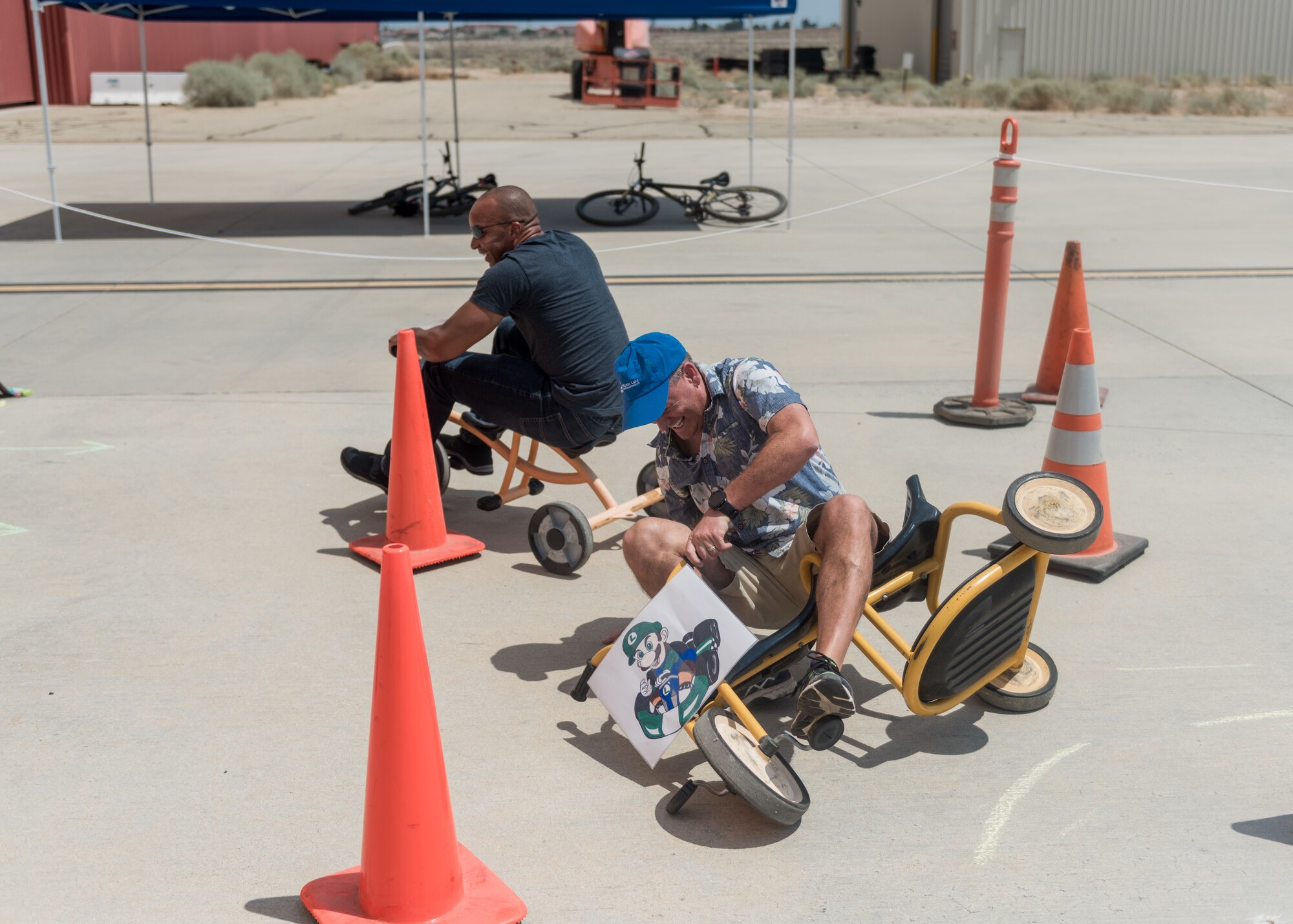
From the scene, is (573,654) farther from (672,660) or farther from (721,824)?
(721,824)

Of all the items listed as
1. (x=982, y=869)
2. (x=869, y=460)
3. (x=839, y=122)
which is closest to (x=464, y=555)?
(x=869, y=460)

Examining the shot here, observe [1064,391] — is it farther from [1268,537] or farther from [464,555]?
[464,555]

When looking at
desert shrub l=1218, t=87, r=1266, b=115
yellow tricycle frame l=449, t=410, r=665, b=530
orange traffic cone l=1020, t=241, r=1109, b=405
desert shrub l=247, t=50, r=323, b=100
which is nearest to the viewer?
yellow tricycle frame l=449, t=410, r=665, b=530

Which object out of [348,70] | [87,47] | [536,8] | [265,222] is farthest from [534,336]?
[348,70]

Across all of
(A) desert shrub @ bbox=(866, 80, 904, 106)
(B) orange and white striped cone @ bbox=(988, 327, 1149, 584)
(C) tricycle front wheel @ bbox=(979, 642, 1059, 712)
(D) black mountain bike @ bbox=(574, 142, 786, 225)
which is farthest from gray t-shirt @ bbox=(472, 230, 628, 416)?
(A) desert shrub @ bbox=(866, 80, 904, 106)

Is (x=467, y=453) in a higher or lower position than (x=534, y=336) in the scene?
lower

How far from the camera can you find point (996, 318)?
641 centimetres

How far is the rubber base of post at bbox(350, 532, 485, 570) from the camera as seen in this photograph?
4.80 m

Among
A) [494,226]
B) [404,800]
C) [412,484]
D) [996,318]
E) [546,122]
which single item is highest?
[546,122]

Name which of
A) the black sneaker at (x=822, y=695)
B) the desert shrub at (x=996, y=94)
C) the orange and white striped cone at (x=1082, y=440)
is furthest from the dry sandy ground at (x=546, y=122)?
the black sneaker at (x=822, y=695)

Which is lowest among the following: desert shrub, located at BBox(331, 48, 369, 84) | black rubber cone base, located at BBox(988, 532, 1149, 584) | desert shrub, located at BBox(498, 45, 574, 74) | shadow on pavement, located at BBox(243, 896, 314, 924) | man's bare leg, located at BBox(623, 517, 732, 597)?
shadow on pavement, located at BBox(243, 896, 314, 924)

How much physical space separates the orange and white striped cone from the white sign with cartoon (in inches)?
76.7

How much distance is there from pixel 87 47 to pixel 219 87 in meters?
5.18

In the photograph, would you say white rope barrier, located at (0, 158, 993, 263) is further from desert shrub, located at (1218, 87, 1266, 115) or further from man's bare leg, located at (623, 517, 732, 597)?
desert shrub, located at (1218, 87, 1266, 115)
